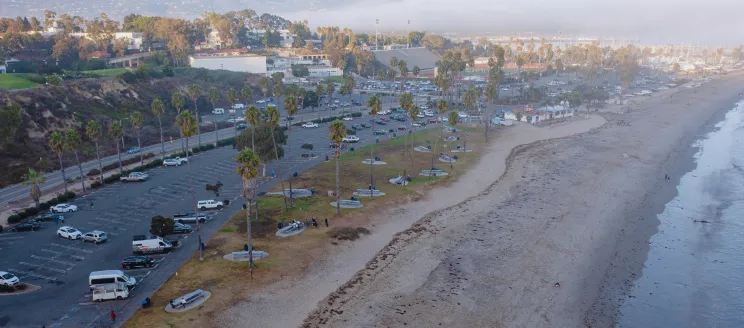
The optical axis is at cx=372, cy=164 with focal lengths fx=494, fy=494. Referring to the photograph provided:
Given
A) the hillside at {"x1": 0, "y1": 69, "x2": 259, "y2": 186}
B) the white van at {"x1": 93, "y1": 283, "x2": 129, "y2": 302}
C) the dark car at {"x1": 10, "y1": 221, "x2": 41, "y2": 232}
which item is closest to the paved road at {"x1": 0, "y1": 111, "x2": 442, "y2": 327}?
the white van at {"x1": 93, "y1": 283, "x2": 129, "y2": 302}

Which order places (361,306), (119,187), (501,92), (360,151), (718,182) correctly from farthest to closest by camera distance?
1. (501,92)
2. (360,151)
3. (718,182)
4. (119,187)
5. (361,306)

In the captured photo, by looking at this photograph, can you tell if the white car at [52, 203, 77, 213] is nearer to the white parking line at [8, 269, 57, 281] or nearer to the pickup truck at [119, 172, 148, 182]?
the pickup truck at [119, 172, 148, 182]

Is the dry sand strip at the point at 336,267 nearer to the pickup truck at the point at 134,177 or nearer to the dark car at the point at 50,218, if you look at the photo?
the dark car at the point at 50,218

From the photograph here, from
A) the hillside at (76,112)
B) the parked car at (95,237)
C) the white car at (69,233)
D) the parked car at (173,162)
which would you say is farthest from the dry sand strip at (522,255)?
the hillside at (76,112)

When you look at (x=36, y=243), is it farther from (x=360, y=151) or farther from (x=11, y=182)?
(x=360, y=151)

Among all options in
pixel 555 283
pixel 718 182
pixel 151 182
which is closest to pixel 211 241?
pixel 151 182

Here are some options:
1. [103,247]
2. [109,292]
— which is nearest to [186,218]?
[103,247]
